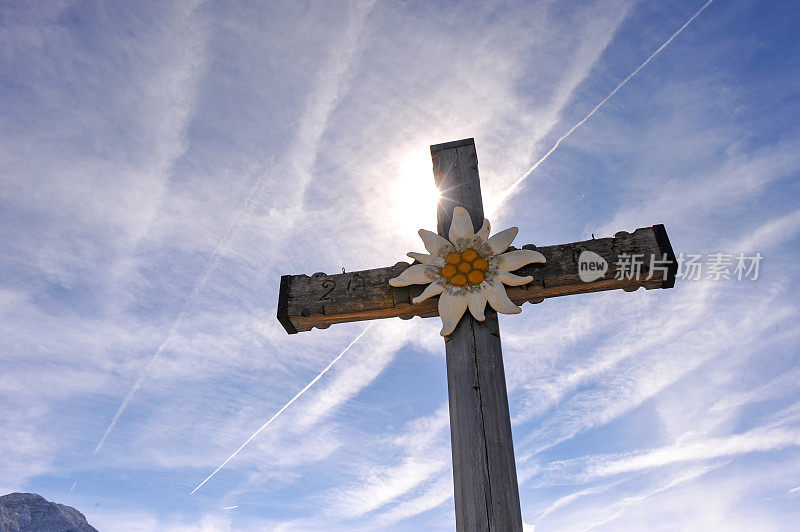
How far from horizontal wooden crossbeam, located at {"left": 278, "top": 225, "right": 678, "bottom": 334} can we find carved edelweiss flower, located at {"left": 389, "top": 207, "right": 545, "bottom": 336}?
3.4 inches

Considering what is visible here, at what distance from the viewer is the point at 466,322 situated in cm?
330

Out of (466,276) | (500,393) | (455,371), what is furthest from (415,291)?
(500,393)

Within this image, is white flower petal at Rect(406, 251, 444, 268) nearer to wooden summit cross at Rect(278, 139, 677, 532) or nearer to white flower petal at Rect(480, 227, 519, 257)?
wooden summit cross at Rect(278, 139, 677, 532)

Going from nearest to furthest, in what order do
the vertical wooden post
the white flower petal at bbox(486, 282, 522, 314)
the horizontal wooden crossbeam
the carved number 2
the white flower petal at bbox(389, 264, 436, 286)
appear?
the vertical wooden post, the white flower petal at bbox(486, 282, 522, 314), the horizontal wooden crossbeam, the white flower petal at bbox(389, 264, 436, 286), the carved number 2

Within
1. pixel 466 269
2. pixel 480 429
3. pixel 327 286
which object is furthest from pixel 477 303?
pixel 327 286

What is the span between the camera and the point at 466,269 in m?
3.43

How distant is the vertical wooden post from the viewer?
265cm

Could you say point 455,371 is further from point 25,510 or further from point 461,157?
point 25,510

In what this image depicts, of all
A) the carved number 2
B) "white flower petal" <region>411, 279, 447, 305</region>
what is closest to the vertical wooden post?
"white flower petal" <region>411, 279, 447, 305</region>

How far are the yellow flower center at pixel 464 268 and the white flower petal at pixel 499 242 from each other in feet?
0.21

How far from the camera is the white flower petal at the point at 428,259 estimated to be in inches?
137

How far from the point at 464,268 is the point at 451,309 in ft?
1.02

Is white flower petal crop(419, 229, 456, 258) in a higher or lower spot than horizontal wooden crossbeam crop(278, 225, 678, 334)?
higher

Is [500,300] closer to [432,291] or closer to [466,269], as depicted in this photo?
[466,269]
